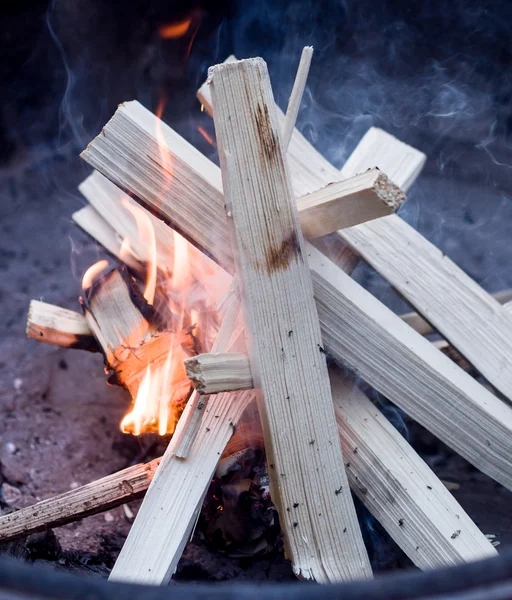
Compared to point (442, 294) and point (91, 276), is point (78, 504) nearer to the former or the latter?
point (91, 276)

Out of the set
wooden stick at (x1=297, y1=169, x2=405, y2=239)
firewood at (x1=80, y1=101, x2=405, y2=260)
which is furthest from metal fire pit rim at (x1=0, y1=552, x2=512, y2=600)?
firewood at (x1=80, y1=101, x2=405, y2=260)

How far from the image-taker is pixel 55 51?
2172 mm

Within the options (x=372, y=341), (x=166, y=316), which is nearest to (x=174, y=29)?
(x=166, y=316)

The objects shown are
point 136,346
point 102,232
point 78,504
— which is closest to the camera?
point 78,504

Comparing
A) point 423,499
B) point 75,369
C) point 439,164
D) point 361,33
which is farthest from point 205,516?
point 361,33

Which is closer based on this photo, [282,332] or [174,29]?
[282,332]

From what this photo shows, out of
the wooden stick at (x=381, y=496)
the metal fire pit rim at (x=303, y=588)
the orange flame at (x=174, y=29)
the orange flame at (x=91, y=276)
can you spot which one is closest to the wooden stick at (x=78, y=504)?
the wooden stick at (x=381, y=496)

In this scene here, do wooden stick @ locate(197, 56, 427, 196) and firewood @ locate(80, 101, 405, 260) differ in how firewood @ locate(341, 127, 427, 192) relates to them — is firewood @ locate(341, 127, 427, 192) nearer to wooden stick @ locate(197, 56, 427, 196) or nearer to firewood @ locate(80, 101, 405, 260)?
wooden stick @ locate(197, 56, 427, 196)

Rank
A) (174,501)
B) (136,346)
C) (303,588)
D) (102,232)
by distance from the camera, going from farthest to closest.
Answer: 1. (102,232)
2. (136,346)
3. (174,501)
4. (303,588)

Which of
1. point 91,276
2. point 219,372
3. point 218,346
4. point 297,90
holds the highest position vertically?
point 91,276

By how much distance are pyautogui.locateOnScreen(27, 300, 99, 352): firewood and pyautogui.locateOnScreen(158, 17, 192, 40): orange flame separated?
1212 millimetres

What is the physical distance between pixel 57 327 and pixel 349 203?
102cm

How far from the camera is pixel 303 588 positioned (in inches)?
20.0

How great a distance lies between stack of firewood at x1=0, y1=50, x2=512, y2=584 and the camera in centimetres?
106
